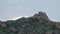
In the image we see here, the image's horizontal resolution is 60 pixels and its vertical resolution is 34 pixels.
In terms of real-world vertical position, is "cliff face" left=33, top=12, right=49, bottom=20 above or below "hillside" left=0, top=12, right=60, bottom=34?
above

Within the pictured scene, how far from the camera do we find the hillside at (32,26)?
147750 mm

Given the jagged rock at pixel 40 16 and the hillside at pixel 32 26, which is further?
the jagged rock at pixel 40 16

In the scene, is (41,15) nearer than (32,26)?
No

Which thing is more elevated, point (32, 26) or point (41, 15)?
point (41, 15)

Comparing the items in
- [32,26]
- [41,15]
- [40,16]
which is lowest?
[32,26]

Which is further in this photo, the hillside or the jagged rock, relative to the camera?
the jagged rock

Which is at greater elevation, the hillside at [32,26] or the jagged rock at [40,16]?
the jagged rock at [40,16]

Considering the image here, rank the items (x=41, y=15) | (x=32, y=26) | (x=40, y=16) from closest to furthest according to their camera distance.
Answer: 1. (x=32, y=26)
2. (x=41, y=15)
3. (x=40, y=16)

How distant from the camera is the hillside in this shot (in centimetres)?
14775

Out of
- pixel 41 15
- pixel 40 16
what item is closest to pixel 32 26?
pixel 41 15

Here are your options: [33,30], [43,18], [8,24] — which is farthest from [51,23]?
[8,24]

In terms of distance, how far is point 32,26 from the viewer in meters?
153

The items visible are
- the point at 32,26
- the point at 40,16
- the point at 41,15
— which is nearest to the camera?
the point at 32,26

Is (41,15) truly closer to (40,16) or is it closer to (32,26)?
(40,16)
